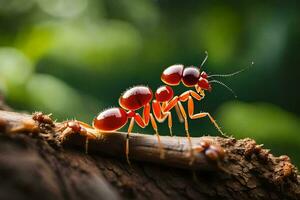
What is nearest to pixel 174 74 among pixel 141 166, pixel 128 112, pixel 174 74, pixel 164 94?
pixel 174 74

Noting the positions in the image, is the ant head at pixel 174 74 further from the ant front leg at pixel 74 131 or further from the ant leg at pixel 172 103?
the ant front leg at pixel 74 131

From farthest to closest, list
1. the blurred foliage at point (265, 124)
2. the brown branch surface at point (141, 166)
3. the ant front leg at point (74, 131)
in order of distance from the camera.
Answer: the blurred foliage at point (265, 124)
the ant front leg at point (74, 131)
the brown branch surface at point (141, 166)

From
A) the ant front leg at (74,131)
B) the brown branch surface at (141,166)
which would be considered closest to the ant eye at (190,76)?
the brown branch surface at (141,166)

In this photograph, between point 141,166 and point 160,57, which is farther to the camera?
point 160,57

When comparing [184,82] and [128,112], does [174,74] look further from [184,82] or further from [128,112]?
[128,112]

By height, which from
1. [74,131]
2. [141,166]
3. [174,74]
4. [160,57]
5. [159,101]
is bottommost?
[141,166]

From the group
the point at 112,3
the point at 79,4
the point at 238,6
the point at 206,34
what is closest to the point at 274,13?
the point at 238,6
